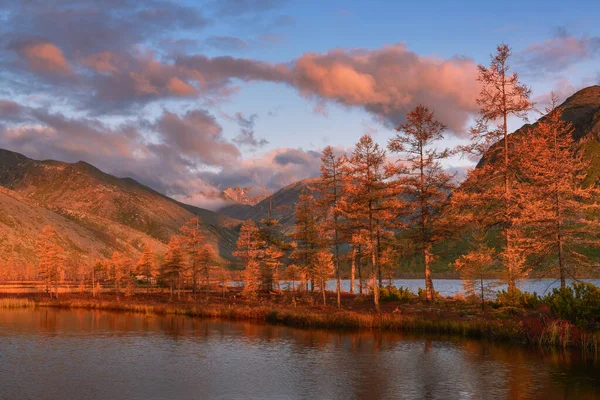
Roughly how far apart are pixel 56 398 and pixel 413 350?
21245mm

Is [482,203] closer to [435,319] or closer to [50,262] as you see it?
[435,319]

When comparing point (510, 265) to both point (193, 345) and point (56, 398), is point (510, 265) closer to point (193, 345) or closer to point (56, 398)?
point (193, 345)

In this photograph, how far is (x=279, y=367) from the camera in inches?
1108

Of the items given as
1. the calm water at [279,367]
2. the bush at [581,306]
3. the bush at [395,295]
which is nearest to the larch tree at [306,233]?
the bush at [395,295]

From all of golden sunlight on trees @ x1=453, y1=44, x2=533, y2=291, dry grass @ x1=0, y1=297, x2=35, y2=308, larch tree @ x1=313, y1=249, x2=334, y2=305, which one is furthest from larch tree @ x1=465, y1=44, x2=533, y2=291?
dry grass @ x1=0, y1=297, x2=35, y2=308

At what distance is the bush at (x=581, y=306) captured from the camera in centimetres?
3212

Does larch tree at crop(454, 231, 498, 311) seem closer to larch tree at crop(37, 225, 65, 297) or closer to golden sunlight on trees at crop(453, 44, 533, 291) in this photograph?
golden sunlight on trees at crop(453, 44, 533, 291)

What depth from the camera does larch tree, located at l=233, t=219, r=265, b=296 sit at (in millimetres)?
72750

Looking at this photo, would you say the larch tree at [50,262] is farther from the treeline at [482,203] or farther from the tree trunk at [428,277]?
the tree trunk at [428,277]

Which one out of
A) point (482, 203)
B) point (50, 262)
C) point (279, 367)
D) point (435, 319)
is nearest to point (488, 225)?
point (482, 203)

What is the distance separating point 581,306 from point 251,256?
170ft

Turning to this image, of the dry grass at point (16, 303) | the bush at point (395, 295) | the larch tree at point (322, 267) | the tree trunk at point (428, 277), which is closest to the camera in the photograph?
the tree trunk at point (428, 277)

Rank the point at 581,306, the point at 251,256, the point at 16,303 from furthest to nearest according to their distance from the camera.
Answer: the point at 251,256 → the point at 16,303 → the point at 581,306

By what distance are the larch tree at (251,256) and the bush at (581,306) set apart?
146 ft
